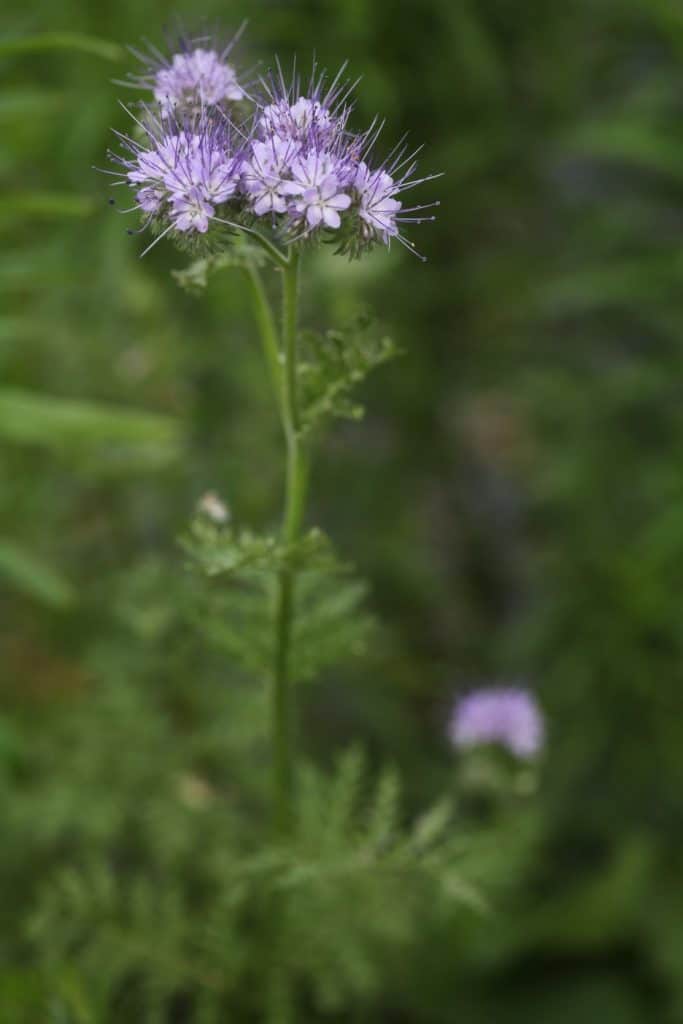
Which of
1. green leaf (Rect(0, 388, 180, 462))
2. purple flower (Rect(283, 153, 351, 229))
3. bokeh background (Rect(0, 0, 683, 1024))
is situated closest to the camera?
purple flower (Rect(283, 153, 351, 229))

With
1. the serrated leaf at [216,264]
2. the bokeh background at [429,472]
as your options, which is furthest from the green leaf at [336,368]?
the bokeh background at [429,472]

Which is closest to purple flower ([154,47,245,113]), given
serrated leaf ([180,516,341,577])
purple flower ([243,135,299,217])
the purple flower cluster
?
the purple flower cluster

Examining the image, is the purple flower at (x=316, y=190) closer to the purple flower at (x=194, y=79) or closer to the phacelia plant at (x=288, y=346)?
the phacelia plant at (x=288, y=346)

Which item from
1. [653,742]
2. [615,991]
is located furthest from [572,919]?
[653,742]

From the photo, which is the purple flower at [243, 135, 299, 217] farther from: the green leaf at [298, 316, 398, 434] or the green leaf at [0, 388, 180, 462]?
the green leaf at [0, 388, 180, 462]

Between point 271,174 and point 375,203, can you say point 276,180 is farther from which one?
point 375,203
